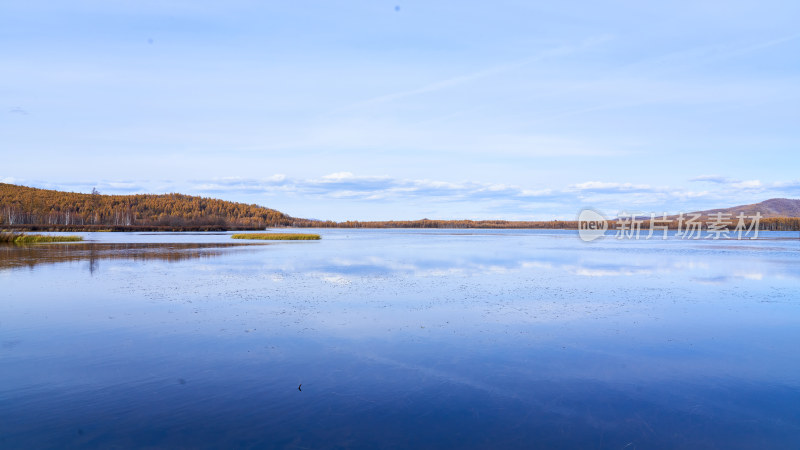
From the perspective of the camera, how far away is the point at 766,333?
9.10 m

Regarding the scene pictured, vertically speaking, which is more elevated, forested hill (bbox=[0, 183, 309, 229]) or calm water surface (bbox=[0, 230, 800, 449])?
forested hill (bbox=[0, 183, 309, 229])

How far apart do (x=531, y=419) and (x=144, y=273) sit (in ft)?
51.3

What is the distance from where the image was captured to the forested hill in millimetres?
116062

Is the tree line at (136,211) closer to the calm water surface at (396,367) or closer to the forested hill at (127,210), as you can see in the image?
the forested hill at (127,210)

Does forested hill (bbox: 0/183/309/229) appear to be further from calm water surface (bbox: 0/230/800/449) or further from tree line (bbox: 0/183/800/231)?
calm water surface (bbox: 0/230/800/449)

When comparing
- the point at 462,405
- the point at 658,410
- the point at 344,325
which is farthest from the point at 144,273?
the point at 658,410

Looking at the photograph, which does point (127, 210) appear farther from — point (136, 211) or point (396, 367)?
point (396, 367)

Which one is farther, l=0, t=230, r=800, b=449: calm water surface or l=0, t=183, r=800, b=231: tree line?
l=0, t=183, r=800, b=231: tree line

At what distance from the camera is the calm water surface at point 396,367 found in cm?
486

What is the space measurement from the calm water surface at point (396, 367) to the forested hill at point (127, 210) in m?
100

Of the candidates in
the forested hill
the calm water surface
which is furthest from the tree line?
the calm water surface

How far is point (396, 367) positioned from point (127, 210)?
14655 cm

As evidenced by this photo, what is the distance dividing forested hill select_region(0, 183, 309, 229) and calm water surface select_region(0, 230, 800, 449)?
3942 inches

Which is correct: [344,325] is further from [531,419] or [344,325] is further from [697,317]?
[697,317]
